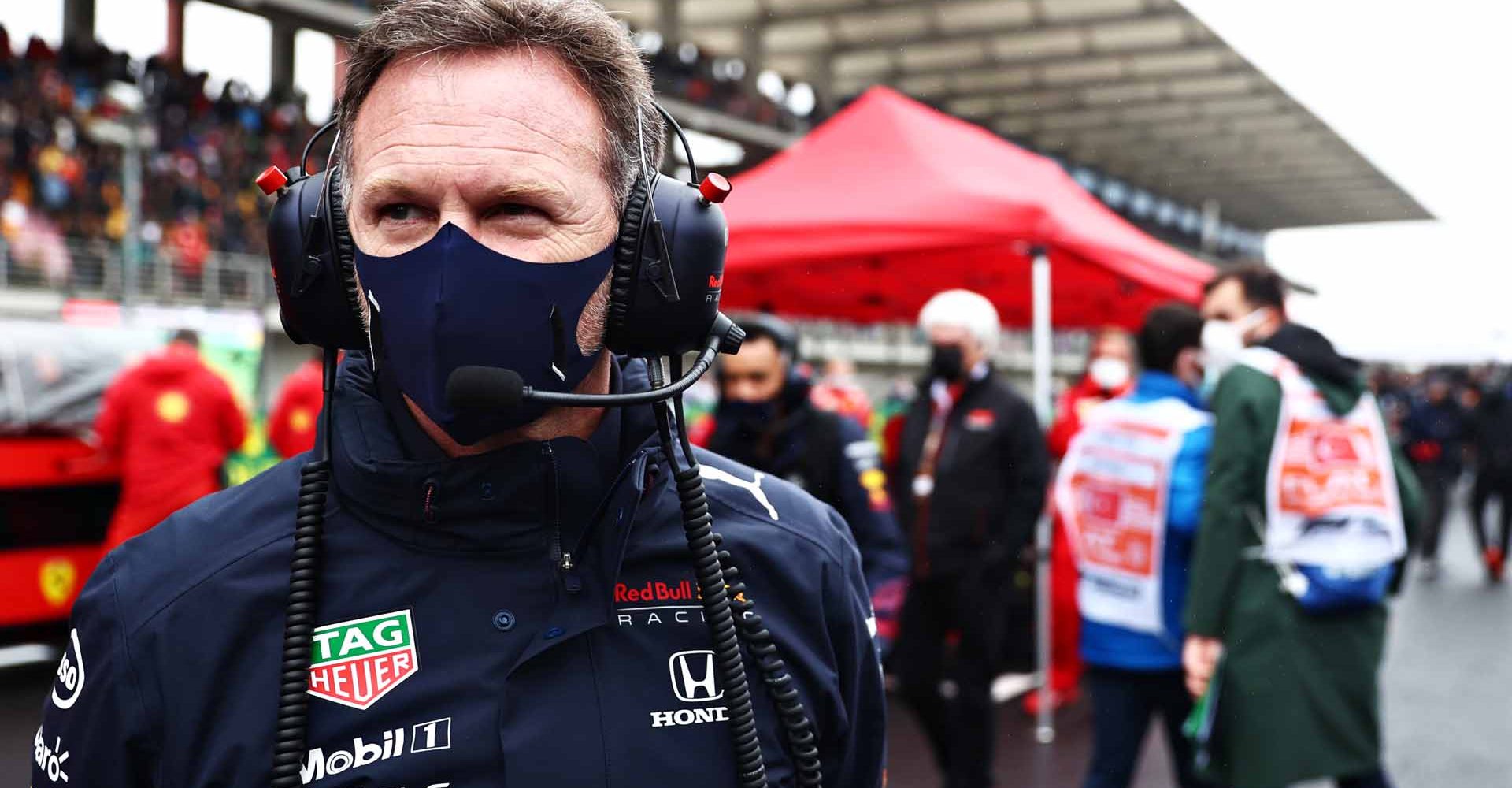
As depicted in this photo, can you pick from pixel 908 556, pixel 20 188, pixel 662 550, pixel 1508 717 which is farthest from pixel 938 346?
pixel 20 188

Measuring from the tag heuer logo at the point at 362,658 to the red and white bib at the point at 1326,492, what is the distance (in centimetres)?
254

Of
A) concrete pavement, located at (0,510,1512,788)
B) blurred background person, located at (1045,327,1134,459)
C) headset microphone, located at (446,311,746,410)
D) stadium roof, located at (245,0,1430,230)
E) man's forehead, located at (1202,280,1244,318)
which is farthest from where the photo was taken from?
stadium roof, located at (245,0,1430,230)

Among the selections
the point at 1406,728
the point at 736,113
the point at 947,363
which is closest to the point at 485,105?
the point at 947,363

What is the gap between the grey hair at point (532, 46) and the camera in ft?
4.01

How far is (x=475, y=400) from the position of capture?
3.69 ft

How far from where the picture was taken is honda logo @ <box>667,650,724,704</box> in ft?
4.17

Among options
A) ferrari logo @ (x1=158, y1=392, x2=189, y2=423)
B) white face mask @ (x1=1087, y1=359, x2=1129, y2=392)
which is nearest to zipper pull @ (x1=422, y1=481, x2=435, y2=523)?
ferrari logo @ (x1=158, y1=392, x2=189, y2=423)

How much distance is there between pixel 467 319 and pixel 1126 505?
301cm

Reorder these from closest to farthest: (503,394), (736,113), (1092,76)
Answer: (503,394), (736,113), (1092,76)

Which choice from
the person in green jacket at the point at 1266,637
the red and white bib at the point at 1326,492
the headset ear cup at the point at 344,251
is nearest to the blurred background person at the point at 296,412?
the person in green jacket at the point at 1266,637

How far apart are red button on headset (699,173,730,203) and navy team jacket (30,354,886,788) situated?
0.28 metres

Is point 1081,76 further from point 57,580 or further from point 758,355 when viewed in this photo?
point 758,355

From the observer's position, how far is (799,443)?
3908 millimetres

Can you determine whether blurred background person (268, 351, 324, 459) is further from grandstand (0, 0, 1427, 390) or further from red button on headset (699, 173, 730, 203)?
grandstand (0, 0, 1427, 390)
